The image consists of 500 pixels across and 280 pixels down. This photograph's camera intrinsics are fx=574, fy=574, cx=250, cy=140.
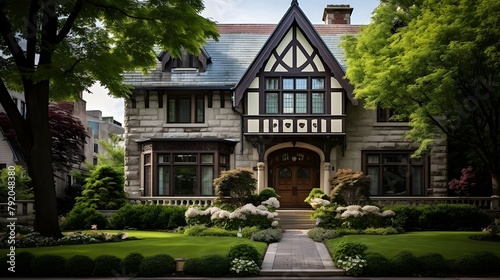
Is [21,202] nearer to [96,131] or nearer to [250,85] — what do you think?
[250,85]

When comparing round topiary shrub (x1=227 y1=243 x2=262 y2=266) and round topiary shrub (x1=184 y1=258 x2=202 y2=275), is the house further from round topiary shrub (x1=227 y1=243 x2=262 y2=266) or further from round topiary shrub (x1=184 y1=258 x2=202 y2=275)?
round topiary shrub (x1=184 y1=258 x2=202 y2=275)

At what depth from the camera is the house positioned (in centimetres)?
3012

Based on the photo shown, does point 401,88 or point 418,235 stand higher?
point 401,88

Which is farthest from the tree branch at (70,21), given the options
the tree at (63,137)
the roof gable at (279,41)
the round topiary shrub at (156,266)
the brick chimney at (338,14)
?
the brick chimney at (338,14)

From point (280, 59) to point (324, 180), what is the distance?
695 cm

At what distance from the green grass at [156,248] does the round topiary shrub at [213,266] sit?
1.58m

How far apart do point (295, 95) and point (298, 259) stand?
14.8 metres

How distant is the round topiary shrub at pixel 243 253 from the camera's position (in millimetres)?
15250

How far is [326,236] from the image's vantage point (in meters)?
22.4

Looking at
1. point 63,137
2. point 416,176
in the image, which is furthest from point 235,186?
point 63,137

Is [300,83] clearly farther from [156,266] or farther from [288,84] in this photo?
[156,266]

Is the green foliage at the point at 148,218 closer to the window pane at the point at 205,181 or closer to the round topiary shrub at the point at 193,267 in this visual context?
the window pane at the point at 205,181

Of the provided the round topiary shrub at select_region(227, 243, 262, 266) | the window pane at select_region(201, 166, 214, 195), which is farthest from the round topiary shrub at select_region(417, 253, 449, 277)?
the window pane at select_region(201, 166, 214, 195)

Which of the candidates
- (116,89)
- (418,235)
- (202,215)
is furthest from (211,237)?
(418,235)
